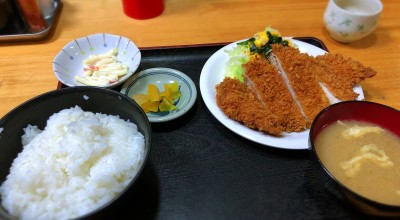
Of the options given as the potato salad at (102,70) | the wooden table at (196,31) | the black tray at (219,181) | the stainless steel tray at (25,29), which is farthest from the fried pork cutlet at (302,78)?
the stainless steel tray at (25,29)

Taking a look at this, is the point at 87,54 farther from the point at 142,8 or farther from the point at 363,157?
the point at 363,157

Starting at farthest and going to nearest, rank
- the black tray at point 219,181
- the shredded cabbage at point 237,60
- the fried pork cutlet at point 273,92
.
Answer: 1. the shredded cabbage at point 237,60
2. the fried pork cutlet at point 273,92
3. the black tray at point 219,181

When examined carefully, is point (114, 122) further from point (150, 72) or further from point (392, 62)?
point (392, 62)

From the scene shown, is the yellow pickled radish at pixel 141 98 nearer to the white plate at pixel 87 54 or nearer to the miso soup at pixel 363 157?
the white plate at pixel 87 54

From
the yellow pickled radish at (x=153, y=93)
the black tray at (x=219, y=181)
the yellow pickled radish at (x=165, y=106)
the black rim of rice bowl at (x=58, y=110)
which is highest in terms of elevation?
the black rim of rice bowl at (x=58, y=110)

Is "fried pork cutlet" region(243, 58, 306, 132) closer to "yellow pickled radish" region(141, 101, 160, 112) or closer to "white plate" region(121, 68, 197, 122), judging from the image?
"white plate" region(121, 68, 197, 122)

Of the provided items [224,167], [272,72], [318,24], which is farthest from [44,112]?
[318,24]

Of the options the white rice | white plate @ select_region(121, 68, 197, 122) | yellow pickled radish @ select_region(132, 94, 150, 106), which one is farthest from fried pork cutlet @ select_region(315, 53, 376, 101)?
the white rice
